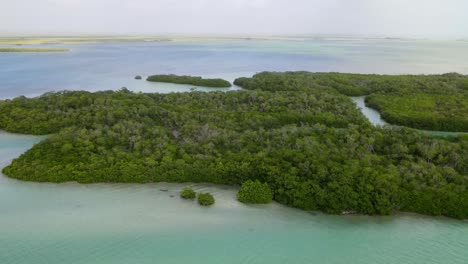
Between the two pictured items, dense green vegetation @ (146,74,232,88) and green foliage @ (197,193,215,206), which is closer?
green foliage @ (197,193,215,206)

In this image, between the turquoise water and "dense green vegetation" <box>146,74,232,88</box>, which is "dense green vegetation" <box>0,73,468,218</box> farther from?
"dense green vegetation" <box>146,74,232,88</box>

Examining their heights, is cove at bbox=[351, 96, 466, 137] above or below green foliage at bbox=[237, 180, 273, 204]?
above

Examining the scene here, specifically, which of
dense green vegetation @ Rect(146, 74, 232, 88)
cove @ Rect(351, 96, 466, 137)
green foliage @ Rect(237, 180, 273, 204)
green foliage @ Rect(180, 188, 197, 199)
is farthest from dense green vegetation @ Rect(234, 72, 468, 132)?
green foliage @ Rect(180, 188, 197, 199)

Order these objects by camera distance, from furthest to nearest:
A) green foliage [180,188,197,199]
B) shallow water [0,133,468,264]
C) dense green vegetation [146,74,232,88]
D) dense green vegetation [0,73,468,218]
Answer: dense green vegetation [146,74,232,88] < green foliage [180,188,197,199] < dense green vegetation [0,73,468,218] < shallow water [0,133,468,264]

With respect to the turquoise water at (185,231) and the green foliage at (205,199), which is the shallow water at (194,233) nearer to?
the turquoise water at (185,231)

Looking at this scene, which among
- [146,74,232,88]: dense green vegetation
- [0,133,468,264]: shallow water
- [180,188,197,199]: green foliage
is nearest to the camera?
[0,133,468,264]: shallow water

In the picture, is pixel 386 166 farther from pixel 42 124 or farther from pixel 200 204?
pixel 42 124
